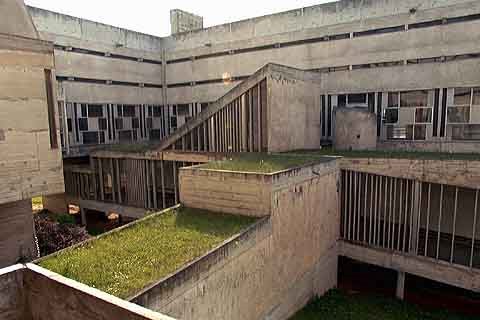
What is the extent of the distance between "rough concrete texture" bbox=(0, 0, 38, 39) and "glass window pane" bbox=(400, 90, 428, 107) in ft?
60.0

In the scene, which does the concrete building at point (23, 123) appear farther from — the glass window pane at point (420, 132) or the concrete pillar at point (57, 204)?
the glass window pane at point (420, 132)

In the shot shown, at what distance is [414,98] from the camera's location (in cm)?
1844

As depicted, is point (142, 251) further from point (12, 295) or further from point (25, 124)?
point (25, 124)

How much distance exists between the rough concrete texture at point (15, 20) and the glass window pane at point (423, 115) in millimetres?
18810

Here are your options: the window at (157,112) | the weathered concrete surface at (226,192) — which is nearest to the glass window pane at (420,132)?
the weathered concrete surface at (226,192)

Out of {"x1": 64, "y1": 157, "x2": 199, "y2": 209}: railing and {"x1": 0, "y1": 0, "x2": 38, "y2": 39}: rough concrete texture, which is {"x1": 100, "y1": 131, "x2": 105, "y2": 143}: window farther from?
{"x1": 0, "y1": 0, "x2": 38, "y2": 39}: rough concrete texture

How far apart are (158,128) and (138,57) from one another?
6.02m

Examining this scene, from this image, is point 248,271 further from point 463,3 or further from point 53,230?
point 463,3

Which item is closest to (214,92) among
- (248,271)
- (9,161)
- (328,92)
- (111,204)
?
(328,92)

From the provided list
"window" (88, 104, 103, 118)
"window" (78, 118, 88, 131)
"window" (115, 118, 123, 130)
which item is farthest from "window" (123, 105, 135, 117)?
"window" (78, 118, 88, 131)

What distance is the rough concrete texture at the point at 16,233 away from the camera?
36.3 feet

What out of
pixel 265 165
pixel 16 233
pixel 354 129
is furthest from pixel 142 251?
pixel 354 129

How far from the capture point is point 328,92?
20766 millimetres

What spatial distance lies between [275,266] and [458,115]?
14.6 meters
